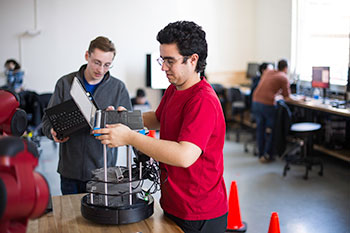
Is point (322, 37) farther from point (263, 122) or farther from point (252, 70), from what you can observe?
point (263, 122)

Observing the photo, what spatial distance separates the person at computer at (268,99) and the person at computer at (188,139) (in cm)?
389

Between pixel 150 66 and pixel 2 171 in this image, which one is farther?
pixel 150 66

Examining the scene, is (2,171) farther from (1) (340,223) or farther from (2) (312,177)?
(2) (312,177)

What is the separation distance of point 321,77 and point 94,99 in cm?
394

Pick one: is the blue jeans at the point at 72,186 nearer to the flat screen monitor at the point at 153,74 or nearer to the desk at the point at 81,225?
the desk at the point at 81,225

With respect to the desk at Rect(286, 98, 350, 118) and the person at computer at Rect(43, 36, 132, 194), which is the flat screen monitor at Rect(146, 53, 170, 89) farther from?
the person at computer at Rect(43, 36, 132, 194)

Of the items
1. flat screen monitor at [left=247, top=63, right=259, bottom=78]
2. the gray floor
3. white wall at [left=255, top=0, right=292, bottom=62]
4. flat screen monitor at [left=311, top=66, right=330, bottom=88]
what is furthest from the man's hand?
flat screen monitor at [left=247, top=63, right=259, bottom=78]

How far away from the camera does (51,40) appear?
21.2 ft

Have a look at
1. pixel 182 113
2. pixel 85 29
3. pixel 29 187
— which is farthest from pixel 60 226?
pixel 85 29

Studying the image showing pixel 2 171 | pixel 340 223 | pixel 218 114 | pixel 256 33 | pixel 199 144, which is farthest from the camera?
pixel 256 33

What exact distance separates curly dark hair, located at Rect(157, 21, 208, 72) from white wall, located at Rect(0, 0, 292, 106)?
338 centimetres

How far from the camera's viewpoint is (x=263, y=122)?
18.6 ft

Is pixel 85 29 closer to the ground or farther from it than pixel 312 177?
farther from it

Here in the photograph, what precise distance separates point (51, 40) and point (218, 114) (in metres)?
5.45
